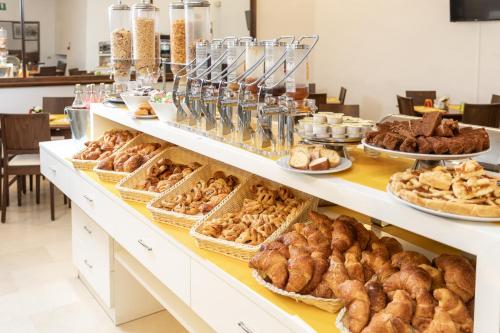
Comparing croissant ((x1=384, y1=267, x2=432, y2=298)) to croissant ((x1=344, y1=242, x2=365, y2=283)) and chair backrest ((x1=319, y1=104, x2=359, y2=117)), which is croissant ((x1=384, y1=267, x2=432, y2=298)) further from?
chair backrest ((x1=319, y1=104, x2=359, y2=117))

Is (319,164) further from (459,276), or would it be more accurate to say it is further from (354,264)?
(459,276)

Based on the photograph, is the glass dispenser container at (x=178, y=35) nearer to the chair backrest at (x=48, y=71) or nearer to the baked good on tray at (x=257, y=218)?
the baked good on tray at (x=257, y=218)

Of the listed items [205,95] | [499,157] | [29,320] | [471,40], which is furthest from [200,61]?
[471,40]

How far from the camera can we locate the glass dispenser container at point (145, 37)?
3.17m

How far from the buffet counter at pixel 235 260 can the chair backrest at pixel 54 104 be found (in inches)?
143

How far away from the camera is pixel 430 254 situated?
5.94 ft

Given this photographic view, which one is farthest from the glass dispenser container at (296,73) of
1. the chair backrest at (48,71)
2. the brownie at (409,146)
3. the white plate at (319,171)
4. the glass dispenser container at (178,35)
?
the chair backrest at (48,71)

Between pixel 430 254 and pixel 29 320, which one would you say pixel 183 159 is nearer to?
pixel 29 320

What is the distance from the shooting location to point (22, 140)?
5156 mm

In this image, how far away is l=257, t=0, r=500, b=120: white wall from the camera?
22.1 feet

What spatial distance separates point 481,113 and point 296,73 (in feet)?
13.1

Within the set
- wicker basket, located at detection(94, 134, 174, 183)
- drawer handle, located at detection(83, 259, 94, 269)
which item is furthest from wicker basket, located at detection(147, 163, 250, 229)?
drawer handle, located at detection(83, 259, 94, 269)

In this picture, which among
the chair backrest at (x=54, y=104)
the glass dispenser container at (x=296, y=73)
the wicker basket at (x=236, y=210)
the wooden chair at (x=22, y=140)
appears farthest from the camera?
the chair backrest at (x=54, y=104)

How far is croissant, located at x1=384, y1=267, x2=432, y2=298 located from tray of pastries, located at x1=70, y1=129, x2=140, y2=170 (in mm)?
2117
